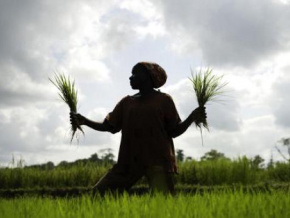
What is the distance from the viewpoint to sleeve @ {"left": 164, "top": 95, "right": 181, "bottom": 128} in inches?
215

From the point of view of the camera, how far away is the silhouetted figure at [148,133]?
5.36 m

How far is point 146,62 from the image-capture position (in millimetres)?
5668

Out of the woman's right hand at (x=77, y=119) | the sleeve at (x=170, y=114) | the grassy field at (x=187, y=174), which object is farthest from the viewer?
the grassy field at (x=187, y=174)

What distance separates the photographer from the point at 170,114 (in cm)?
548

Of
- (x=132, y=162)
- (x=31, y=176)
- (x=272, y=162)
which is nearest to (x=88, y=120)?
(x=132, y=162)

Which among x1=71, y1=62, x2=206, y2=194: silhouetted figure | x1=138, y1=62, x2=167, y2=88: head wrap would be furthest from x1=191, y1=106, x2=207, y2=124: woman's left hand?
x1=138, y1=62, x2=167, y2=88: head wrap

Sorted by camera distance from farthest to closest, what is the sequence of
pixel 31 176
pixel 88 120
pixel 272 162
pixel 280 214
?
pixel 272 162, pixel 31 176, pixel 88 120, pixel 280 214

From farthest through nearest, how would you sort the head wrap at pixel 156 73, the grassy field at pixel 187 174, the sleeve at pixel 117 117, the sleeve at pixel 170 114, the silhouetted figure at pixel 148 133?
the grassy field at pixel 187 174
the sleeve at pixel 117 117
the head wrap at pixel 156 73
the sleeve at pixel 170 114
the silhouetted figure at pixel 148 133

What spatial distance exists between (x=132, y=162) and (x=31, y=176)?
642cm

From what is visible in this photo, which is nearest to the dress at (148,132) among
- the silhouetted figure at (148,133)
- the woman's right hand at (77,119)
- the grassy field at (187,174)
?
the silhouetted figure at (148,133)

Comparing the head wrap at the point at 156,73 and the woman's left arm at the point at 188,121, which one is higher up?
the head wrap at the point at 156,73

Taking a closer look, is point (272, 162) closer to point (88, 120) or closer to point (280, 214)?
point (88, 120)

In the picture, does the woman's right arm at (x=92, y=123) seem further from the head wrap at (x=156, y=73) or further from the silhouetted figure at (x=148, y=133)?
the head wrap at (x=156, y=73)

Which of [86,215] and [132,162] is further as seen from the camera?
[132,162]
